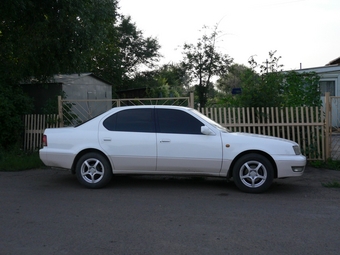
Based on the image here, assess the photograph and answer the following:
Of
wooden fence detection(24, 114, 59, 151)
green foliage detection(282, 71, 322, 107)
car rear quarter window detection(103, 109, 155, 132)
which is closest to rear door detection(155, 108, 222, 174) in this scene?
car rear quarter window detection(103, 109, 155, 132)

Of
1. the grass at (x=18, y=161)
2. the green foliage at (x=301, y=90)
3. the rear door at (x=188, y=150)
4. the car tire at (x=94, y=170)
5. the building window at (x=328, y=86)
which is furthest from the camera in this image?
the building window at (x=328, y=86)

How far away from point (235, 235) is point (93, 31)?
408 inches

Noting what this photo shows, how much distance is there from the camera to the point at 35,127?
13.4 m

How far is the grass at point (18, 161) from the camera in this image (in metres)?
11.2

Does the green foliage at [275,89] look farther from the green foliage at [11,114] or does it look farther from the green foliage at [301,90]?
the green foliage at [11,114]

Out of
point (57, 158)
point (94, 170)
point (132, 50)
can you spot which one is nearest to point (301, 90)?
point (94, 170)

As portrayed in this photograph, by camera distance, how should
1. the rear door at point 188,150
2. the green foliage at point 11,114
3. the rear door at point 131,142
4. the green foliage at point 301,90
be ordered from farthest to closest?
1. the green foliage at point 11,114
2. the green foliage at point 301,90
3. the rear door at point 131,142
4. the rear door at point 188,150

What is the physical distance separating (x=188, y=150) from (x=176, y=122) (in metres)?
0.63

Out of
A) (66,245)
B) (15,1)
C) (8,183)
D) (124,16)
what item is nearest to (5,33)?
(15,1)

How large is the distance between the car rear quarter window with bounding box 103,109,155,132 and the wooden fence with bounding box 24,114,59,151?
190 inches

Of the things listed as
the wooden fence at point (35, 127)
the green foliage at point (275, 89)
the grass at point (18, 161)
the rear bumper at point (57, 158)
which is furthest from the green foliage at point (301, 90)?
the grass at point (18, 161)

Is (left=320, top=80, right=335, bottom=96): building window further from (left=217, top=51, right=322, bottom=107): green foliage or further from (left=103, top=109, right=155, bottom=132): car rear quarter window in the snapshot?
(left=103, top=109, right=155, bottom=132): car rear quarter window

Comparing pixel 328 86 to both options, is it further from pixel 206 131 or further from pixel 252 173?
pixel 206 131

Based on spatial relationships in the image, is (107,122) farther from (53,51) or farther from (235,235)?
(53,51)
